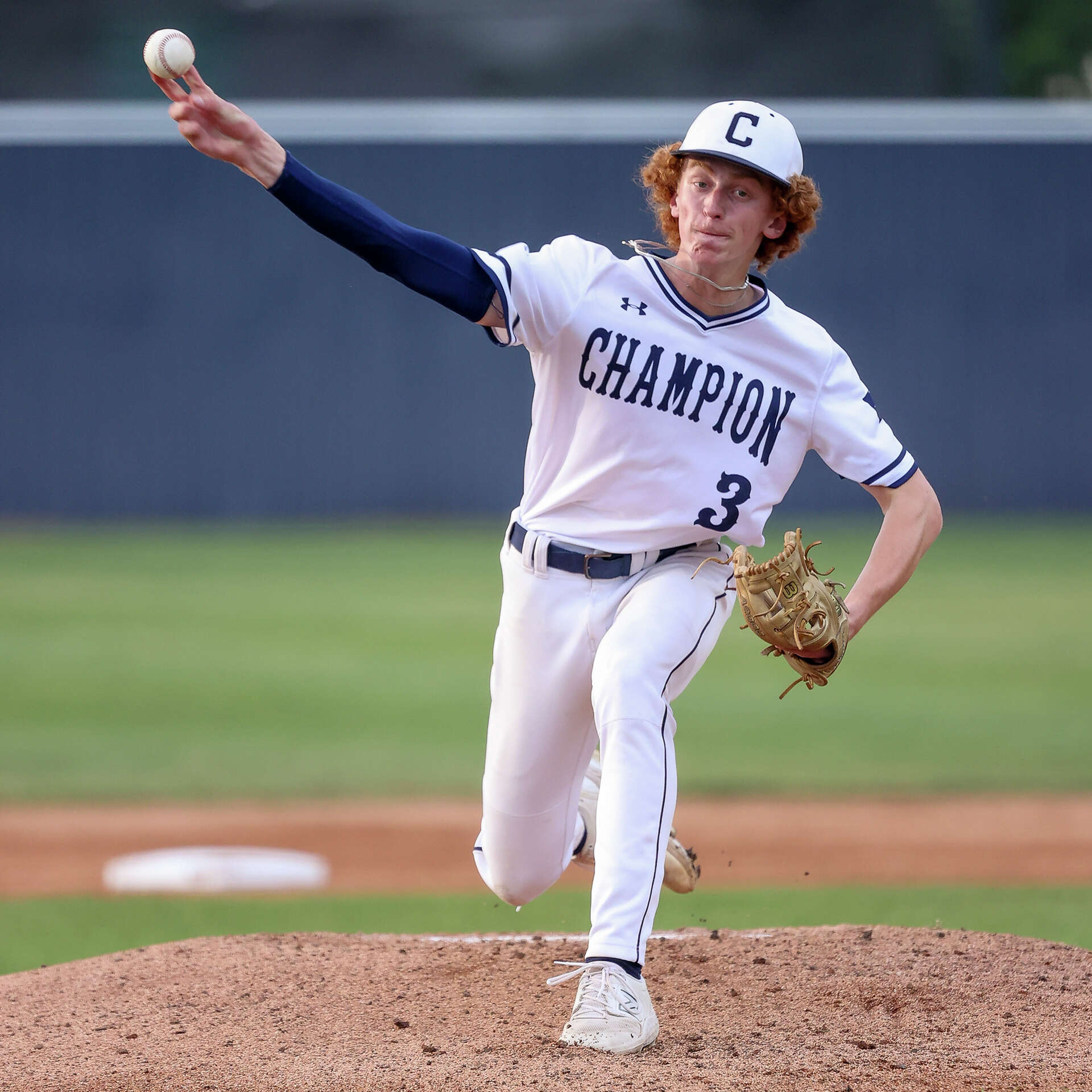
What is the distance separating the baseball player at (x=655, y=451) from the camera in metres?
2.75

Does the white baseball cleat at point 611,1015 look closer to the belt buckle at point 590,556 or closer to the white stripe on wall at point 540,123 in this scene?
the belt buckle at point 590,556

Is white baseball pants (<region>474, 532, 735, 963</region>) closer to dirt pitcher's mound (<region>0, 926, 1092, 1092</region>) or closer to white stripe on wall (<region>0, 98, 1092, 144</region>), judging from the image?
dirt pitcher's mound (<region>0, 926, 1092, 1092</region>)

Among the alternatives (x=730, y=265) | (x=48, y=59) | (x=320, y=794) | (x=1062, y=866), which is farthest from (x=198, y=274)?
(x=730, y=265)

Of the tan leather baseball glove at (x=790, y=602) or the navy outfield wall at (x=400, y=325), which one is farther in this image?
the navy outfield wall at (x=400, y=325)

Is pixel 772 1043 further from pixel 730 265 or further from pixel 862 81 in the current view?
pixel 862 81

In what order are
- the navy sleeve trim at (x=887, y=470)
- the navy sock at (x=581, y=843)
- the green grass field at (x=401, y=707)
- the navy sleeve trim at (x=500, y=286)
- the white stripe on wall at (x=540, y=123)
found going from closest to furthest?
the navy sleeve trim at (x=500, y=286) → the navy sleeve trim at (x=887, y=470) → the navy sock at (x=581, y=843) → the green grass field at (x=401, y=707) → the white stripe on wall at (x=540, y=123)

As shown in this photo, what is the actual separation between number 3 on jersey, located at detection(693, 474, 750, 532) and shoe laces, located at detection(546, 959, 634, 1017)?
0.88m

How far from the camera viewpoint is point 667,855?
3.45m

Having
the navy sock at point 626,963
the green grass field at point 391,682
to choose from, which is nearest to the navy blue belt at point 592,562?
the navy sock at point 626,963

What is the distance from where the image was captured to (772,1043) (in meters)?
2.71

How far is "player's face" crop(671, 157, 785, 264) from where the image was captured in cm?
289

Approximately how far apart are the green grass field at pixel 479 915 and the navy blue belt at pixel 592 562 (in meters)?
1.79

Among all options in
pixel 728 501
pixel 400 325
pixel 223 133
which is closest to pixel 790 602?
pixel 728 501

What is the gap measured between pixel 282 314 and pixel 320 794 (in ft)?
34.8
